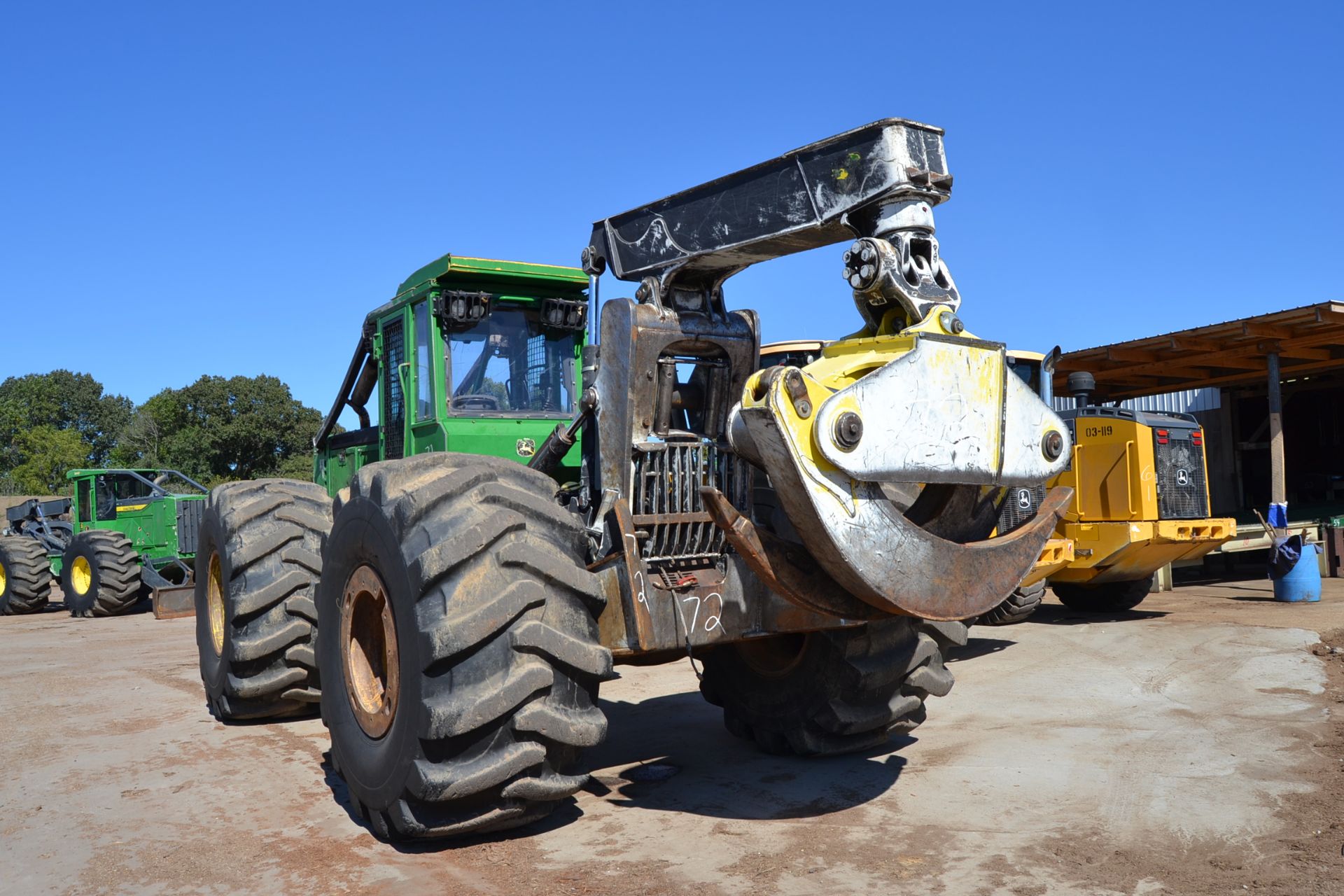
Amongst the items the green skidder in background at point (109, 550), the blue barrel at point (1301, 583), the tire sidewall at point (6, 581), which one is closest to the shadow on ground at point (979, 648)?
the blue barrel at point (1301, 583)

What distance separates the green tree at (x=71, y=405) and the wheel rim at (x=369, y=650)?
65404 mm

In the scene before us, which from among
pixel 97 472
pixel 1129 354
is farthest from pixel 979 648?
pixel 97 472

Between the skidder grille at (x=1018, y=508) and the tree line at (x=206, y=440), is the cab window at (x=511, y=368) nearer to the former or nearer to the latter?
the skidder grille at (x=1018, y=508)

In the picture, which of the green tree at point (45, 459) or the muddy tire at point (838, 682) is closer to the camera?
the muddy tire at point (838, 682)

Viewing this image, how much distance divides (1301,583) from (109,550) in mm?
16501

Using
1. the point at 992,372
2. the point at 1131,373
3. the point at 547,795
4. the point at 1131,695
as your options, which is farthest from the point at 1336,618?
the point at 547,795

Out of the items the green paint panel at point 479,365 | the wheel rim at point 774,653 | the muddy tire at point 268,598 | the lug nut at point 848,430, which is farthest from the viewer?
the muddy tire at point 268,598

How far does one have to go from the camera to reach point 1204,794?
16.5ft

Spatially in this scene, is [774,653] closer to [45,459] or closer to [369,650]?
[369,650]

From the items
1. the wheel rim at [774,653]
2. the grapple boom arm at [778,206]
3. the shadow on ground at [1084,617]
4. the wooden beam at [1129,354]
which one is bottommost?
the shadow on ground at [1084,617]

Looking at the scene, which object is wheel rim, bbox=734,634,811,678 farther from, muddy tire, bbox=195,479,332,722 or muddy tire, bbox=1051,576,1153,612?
muddy tire, bbox=1051,576,1153,612

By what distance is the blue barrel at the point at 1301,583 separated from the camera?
1336 centimetres

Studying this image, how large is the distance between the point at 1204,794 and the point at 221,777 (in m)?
4.91

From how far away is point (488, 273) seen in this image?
6.32 metres
